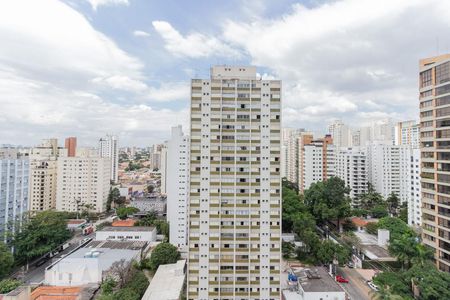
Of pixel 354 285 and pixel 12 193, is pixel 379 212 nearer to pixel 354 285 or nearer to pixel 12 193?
pixel 354 285

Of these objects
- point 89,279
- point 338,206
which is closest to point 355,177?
point 338,206

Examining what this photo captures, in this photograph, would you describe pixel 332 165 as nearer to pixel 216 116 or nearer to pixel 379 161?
pixel 379 161

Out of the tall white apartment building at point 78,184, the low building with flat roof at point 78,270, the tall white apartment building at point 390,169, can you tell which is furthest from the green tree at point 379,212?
the tall white apartment building at point 78,184

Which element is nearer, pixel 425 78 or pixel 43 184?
pixel 425 78

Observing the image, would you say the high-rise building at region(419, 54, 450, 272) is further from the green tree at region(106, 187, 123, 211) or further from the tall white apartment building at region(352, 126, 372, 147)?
the tall white apartment building at region(352, 126, 372, 147)

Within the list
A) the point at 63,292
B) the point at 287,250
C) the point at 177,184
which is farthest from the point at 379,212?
the point at 63,292

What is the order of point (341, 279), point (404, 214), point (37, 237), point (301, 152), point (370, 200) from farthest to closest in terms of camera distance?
point (301, 152), point (370, 200), point (404, 214), point (37, 237), point (341, 279)
